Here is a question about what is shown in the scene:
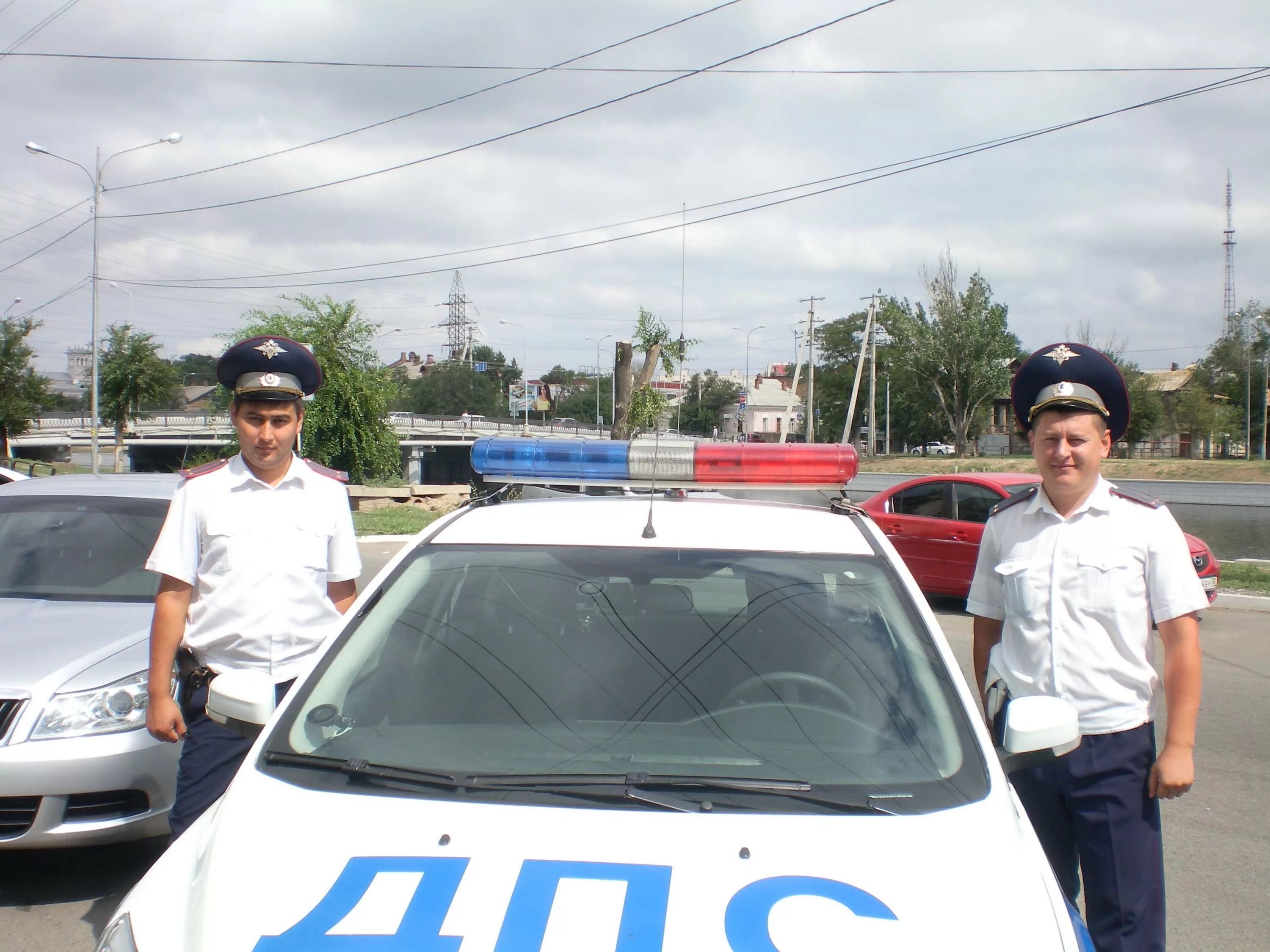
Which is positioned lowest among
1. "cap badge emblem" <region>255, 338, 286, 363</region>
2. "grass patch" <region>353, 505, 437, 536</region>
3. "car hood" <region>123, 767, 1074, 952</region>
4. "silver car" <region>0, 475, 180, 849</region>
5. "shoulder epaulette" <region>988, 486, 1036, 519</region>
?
"grass patch" <region>353, 505, 437, 536</region>

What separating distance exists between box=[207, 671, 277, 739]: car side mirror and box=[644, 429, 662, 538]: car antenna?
1.04m

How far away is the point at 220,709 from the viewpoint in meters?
2.52

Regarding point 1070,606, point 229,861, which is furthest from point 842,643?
point 229,861

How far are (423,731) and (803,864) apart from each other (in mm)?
953

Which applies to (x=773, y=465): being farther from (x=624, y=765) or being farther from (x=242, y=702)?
(x=242, y=702)

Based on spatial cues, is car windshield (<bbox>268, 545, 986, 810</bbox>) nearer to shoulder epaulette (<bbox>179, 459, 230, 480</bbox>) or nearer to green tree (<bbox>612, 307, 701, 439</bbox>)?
shoulder epaulette (<bbox>179, 459, 230, 480</bbox>)

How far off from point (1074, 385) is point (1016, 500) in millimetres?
375

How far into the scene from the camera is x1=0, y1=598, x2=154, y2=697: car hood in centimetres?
379

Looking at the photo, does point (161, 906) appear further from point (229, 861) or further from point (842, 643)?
point (842, 643)

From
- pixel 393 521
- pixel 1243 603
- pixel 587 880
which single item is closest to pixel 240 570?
pixel 587 880

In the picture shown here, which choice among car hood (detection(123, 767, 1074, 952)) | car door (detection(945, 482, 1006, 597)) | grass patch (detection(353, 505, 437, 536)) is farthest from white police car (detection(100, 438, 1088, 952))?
grass patch (detection(353, 505, 437, 536))

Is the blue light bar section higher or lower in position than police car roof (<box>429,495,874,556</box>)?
higher

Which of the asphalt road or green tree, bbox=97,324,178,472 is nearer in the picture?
the asphalt road

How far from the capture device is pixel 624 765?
7.21ft
